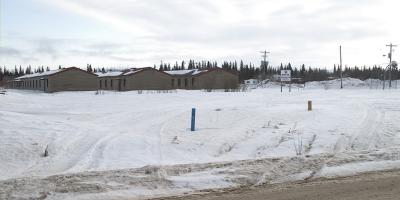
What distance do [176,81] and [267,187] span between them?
72.3 metres

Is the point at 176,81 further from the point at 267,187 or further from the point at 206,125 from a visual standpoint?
the point at 267,187

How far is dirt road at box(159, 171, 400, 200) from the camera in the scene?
303 inches

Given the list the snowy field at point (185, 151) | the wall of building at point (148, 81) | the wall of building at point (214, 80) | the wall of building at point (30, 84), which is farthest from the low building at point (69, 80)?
the snowy field at point (185, 151)

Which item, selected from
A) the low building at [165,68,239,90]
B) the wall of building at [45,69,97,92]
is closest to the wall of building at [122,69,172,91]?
the low building at [165,68,239,90]

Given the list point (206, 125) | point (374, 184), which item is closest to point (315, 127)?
point (206, 125)

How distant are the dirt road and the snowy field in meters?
0.53

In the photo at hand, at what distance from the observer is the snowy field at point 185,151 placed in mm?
8617

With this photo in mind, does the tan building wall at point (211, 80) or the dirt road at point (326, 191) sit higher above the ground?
the tan building wall at point (211, 80)

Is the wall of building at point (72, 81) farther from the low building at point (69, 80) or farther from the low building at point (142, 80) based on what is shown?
the low building at point (142, 80)

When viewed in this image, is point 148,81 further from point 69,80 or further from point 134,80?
point 69,80

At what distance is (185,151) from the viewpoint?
13164mm

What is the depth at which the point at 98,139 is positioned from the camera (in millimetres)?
13906

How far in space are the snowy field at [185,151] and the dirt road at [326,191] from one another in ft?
1.73

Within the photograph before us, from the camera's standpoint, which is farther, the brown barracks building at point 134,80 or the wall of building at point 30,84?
the wall of building at point 30,84
